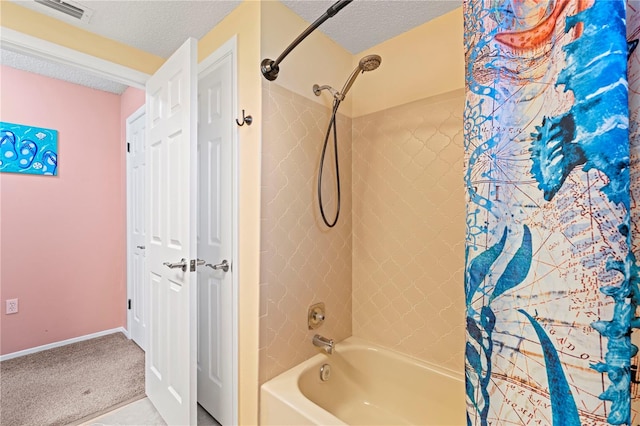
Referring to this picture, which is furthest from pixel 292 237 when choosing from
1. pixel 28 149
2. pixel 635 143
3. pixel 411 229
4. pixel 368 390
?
pixel 28 149

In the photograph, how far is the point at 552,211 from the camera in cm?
54

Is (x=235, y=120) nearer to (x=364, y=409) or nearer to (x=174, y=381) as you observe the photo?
(x=174, y=381)

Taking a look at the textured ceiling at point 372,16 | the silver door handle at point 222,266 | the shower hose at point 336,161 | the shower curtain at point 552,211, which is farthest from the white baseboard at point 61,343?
the shower curtain at point 552,211

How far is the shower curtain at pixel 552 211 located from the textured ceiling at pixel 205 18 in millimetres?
1125

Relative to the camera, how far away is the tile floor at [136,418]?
68.7 inches

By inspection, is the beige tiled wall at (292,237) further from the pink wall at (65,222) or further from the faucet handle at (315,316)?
the pink wall at (65,222)

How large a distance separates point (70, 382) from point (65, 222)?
1387 millimetres

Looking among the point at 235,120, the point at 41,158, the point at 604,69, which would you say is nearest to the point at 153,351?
the point at 235,120

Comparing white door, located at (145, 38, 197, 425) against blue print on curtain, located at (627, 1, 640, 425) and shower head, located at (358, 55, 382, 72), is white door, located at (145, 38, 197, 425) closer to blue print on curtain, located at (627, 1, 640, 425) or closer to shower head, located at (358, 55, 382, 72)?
shower head, located at (358, 55, 382, 72)

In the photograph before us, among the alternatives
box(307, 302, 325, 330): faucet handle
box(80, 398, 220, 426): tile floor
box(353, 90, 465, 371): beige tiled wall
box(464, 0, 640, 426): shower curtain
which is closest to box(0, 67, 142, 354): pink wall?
box(80, 398, 220, 426): tile floor

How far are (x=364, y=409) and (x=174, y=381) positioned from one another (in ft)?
3.55

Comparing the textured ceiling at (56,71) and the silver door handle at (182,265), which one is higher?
the textured ceiling at (56,71)

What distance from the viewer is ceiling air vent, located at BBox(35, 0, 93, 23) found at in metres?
1.51

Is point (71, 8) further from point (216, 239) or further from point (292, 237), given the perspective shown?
point (292, 237)
